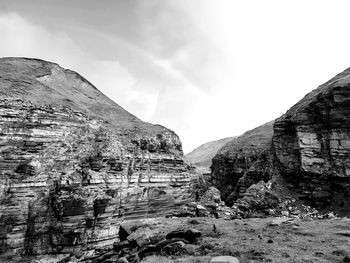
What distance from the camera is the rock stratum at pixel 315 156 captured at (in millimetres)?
41094

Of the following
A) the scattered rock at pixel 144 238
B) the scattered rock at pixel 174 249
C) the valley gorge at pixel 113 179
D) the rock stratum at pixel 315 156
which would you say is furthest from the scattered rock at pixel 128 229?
the rock stratum at pixel 315 156

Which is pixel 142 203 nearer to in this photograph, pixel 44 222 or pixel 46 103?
pixel 44 222

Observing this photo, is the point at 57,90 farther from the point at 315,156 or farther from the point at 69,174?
the point at 315,156

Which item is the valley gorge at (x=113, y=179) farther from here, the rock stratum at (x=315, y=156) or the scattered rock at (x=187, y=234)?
the scattered rock at (x=187, y=234)

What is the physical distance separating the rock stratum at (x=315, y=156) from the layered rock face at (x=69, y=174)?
56.1 ft

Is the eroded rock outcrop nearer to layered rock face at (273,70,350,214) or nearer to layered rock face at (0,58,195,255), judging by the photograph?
layered rock face at (273,70,350,214)

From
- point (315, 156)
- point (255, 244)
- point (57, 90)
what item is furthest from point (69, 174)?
point (315, 156)

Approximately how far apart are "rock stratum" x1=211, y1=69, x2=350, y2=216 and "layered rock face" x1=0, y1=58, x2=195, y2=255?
56.1 ft

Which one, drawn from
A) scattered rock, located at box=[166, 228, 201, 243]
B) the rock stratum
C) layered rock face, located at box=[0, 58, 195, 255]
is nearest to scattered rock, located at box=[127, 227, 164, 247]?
scattered rock, located at box=[166, 228, 201, 243]

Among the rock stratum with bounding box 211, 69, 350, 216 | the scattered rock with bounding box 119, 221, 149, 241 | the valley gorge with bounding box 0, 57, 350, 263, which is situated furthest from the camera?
the rock stratum with bounding box 211, 69, 350, 216

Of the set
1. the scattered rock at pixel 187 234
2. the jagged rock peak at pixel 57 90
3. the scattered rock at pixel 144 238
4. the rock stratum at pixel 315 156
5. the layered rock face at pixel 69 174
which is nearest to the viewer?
the scattered rock at pixel 187 234

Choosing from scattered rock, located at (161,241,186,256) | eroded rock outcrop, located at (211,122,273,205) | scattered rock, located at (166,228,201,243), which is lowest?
scattered rock, located at (161,241,186,256)

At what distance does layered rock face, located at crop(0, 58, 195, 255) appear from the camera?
137 feet

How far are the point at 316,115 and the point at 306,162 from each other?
8.12m
